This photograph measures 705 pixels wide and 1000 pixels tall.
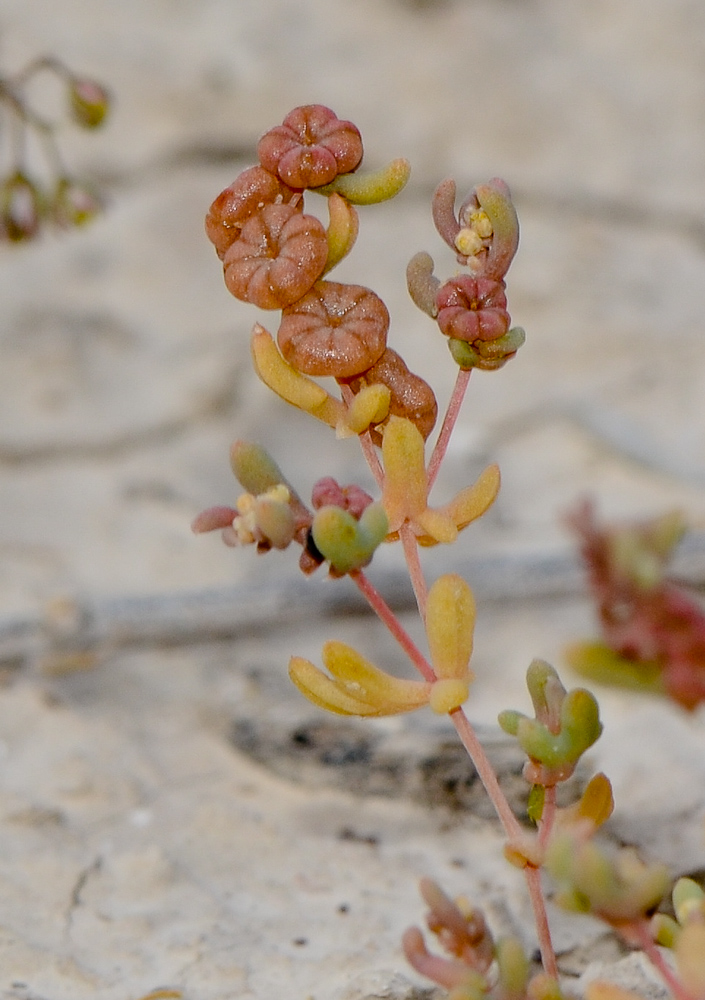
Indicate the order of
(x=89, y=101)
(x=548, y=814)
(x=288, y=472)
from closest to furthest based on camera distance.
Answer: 1. (x=548, y=814)
2. (x=89, y=101)
3. (x=288, y=472)

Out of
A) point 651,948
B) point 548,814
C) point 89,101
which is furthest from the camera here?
point 89,101

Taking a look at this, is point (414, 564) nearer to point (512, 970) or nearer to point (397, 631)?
point (397, 631)

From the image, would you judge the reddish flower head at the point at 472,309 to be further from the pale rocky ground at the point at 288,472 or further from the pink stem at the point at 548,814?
the pale rocky ground at the point at 288,472

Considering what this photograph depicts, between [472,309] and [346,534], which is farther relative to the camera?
[472,309]

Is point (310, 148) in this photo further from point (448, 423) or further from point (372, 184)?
point (448, 423)

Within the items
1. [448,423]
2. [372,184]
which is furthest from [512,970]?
[372,184]

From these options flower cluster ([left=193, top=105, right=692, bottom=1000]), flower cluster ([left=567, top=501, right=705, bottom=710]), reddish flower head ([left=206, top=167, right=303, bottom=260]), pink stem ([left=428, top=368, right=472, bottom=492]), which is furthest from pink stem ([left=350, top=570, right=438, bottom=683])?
flower cluster ([left=567, top=501, right=705, bottom=710])

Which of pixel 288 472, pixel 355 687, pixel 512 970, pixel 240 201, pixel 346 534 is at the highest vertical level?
pixel 240 201

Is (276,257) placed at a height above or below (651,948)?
above
